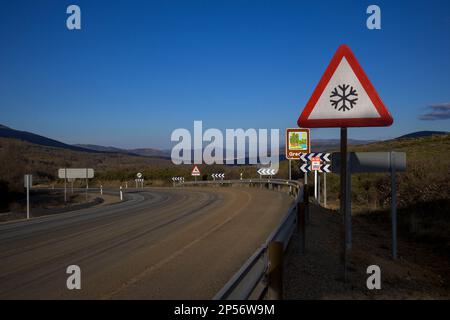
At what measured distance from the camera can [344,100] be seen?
6125 millimetres

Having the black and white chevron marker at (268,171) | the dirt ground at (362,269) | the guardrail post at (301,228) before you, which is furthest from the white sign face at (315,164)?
the black and white chevron marker at (268,171)

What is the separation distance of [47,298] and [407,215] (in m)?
15.0

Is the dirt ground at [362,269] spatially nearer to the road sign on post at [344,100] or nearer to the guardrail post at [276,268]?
the guardrail post at [276,268]

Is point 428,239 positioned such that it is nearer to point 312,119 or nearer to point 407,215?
point 407,215

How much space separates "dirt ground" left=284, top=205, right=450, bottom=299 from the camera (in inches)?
261

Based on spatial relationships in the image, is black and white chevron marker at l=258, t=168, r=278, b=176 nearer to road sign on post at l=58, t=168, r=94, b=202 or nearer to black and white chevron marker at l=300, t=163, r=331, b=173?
road sign on post at l=58, t=168, r=94, b=202

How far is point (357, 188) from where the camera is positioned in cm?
2702

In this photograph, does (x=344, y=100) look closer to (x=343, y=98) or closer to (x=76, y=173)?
(x=343, y=98)

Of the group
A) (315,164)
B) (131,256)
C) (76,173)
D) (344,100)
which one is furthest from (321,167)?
(76,173)

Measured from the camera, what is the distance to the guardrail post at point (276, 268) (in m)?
5.07

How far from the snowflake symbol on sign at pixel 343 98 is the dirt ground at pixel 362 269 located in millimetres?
2158

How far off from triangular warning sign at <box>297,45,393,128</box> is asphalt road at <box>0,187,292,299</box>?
285 centimetres

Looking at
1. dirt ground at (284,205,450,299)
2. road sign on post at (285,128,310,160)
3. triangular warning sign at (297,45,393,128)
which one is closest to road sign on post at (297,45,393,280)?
triangular warning sign at (297,45,393,128)
